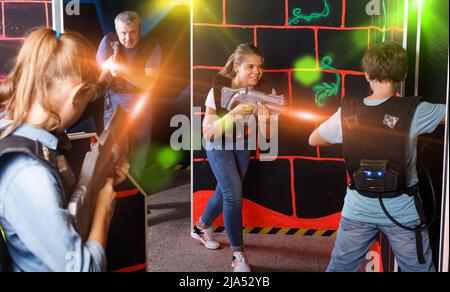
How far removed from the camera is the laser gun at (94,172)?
5.43 feet

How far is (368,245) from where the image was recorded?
2.17 meters

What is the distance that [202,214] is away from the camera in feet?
11.3

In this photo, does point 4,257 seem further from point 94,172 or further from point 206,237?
point 206,237

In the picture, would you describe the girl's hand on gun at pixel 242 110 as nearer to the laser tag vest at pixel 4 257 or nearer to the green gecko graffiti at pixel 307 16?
the green gecko graffiti at pixel 307 16

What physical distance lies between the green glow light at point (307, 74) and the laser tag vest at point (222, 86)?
316mm

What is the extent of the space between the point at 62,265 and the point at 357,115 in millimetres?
1221

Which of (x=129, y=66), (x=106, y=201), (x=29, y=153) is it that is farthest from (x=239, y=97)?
(x=29, y=153)

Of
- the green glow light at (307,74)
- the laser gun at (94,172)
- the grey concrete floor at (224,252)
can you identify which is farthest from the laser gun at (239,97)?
the laser gun at (94,172)

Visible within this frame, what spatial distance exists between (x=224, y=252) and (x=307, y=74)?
1.20 meters

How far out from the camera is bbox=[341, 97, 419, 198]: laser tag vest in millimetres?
2043

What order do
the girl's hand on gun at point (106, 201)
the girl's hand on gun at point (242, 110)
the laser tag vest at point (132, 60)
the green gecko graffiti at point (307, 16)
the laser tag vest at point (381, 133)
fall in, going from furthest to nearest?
1. the green gecko graffiti at point (307, 16)
2. the laser tag vest at point (132, 60)
3. the girl's hand on gun at point (242, 110)
4. the laser tag vest at point (381, 133)
5. the girl's hand on gun at point (106, 201)

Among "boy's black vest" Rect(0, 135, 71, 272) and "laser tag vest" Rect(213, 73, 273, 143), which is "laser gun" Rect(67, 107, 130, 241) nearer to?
"boy's black vest" Rect(0, 135, 71, 272)
